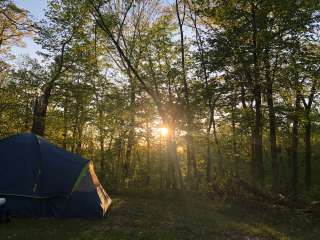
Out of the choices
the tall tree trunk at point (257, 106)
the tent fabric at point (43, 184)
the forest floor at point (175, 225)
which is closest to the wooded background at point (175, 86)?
the tall tree trunk at point (257, 106)

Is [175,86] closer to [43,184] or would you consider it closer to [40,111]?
[40,111]

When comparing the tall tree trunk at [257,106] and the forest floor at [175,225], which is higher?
the tall tree trunk at [257,106]

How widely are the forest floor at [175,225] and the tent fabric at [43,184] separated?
0.41m

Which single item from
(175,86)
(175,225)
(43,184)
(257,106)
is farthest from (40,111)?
(175,225)

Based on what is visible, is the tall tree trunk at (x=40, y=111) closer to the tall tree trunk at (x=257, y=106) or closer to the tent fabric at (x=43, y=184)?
the tent fabric at (x=43, y=184)

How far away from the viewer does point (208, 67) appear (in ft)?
54.3

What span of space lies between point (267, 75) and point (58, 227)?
11.5m

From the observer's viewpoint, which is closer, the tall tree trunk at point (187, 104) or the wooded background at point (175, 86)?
the wooded background at point (175, 86)

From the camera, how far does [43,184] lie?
9969mm

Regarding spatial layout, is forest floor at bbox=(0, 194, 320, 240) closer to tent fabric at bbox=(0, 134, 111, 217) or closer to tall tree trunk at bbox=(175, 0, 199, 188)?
tent fabric at bbox=(0, 134, 111, 217)

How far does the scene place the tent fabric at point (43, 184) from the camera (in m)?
9.80

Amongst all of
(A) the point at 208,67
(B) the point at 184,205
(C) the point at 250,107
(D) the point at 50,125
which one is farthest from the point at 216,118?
(D) the point at 50,125

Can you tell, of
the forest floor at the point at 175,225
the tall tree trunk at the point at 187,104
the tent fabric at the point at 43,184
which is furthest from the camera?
the tall tree trunk at the point at 187,104

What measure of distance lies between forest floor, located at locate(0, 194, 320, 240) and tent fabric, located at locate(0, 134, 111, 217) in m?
0.41
